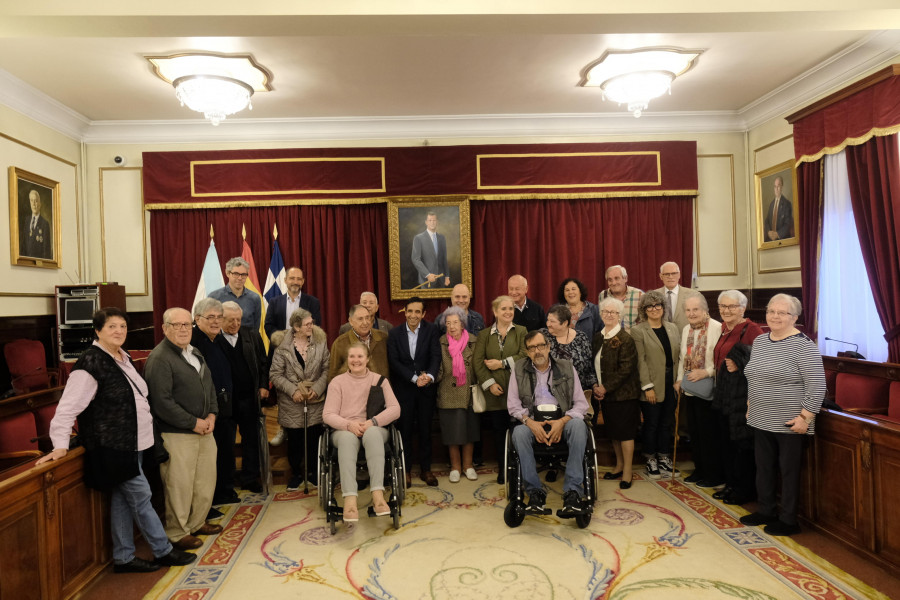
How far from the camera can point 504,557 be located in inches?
119

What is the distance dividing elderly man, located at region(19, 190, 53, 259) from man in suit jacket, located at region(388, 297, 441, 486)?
354cm

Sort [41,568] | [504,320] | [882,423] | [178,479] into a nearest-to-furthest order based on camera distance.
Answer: [41,568] → [882,423] → [178,479] → [504,320]

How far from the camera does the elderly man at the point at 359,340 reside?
4.04 metres

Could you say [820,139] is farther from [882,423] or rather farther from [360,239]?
[360,239]

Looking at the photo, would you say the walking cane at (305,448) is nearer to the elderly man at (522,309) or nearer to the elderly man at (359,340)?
the elderly man at (359,340)

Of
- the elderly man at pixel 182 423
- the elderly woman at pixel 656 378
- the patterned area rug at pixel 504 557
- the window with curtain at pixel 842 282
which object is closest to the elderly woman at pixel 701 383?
the elderly woman at pixel 656 378

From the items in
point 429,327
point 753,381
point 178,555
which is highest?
point 429,327

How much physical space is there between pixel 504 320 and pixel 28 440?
3315mm

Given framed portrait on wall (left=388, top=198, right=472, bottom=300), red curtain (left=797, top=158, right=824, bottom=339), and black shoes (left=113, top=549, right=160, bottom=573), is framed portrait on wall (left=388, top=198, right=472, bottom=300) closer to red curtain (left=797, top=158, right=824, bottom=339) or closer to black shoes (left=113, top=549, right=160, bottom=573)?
red curtain (left=797, top=158, right=824, bottom=339)

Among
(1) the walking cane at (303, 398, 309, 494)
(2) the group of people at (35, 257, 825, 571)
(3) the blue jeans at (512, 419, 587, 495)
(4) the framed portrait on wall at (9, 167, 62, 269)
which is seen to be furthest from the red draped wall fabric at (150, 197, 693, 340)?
(3) the blue jeans at (512, 419, 587, 495)

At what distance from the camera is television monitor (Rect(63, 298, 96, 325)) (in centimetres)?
523

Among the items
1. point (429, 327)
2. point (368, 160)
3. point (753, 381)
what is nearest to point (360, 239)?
point (368, 160)

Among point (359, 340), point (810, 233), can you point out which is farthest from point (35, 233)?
point (810, 233)

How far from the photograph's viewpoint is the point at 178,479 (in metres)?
3.18
